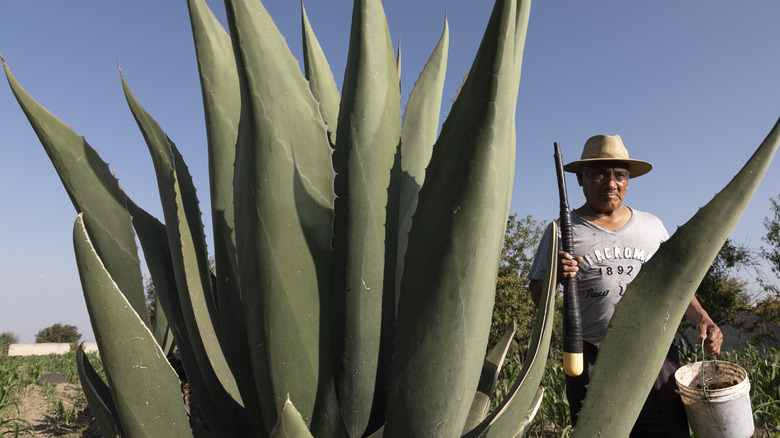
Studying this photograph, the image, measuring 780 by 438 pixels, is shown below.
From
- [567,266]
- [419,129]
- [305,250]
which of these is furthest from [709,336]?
[305,250]

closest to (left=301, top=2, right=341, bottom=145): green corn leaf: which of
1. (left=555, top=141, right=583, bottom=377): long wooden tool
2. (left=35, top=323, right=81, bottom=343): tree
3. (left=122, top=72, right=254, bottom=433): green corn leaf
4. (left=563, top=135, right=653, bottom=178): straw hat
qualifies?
(left=122, top=72, right=254, bottom=433): green corn leaf

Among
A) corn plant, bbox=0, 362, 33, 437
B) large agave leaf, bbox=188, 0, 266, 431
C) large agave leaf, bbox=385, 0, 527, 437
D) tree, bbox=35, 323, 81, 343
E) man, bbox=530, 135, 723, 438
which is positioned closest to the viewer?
large agave leaf, bbox=385, 0, 527, 437

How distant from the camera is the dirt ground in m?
5.59

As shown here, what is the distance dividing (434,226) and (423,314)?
0.10 m

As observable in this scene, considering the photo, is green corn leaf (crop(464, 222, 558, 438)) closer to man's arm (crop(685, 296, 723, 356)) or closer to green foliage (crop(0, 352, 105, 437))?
man's arm (crop(685, 296, 723, 356))

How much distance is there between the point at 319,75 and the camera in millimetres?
1032

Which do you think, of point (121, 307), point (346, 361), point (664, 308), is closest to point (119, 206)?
point (121, 307)

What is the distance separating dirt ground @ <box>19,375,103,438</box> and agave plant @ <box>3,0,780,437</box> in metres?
4.77

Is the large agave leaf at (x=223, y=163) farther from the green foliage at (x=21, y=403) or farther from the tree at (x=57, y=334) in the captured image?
the tree at (x=57, y=334)

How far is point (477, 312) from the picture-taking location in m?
0.62

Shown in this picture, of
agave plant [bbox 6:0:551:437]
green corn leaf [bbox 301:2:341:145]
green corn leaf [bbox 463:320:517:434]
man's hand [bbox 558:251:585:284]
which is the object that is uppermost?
green corn leaf [bbox 301:2:341:145]

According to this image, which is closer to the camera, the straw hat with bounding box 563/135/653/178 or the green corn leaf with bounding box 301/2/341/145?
the green corn leaf with bounding box 301/2/341/145

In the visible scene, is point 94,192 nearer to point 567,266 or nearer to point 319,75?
point 319,75

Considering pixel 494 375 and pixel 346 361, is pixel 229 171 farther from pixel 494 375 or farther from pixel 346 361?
pixel 494 375
